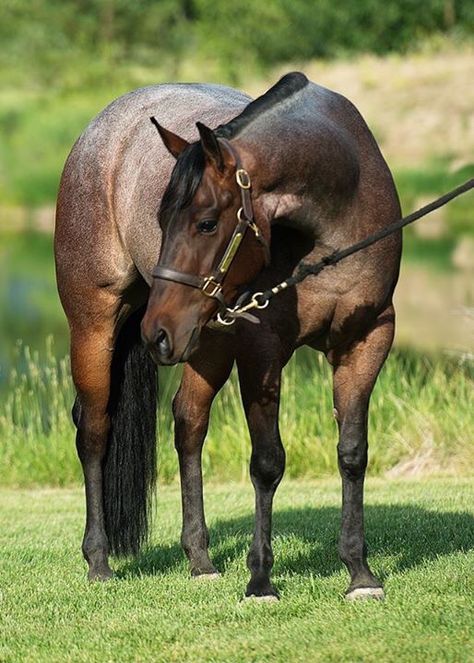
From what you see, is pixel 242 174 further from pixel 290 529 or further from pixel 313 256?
pixel 290 529

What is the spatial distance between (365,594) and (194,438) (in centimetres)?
130

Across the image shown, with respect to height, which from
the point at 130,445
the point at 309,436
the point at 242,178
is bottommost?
the point at 309,436

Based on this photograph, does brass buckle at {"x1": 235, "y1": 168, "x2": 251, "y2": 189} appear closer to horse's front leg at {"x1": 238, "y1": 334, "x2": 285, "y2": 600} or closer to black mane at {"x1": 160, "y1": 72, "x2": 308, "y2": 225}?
black mane at {"x1": 160, "y1": 72, "x2": 308, "y2": 225}

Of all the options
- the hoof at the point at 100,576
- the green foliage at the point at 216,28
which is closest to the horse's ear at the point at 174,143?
the hoof at the point at 100,576

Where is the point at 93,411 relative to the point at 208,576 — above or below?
above

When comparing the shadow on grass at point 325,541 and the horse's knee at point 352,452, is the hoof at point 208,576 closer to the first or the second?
the shadow on grass at point 325,541

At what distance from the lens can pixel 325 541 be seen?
21.7 ft

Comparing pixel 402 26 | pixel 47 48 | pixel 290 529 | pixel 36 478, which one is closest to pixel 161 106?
pixel 290 529

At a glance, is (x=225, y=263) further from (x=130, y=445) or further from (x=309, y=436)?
(x=309, y=436)

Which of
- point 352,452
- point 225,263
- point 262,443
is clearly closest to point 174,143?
point 225,263

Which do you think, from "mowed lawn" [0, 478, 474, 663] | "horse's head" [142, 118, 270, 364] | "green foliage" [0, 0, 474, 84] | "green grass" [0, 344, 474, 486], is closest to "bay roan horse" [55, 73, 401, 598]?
"horse's head" [142, 118, 270, 364]

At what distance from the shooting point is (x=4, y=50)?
174ft

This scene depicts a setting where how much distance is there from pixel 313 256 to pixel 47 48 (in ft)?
162

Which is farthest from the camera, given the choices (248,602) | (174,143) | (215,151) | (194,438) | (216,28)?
(216,28)
